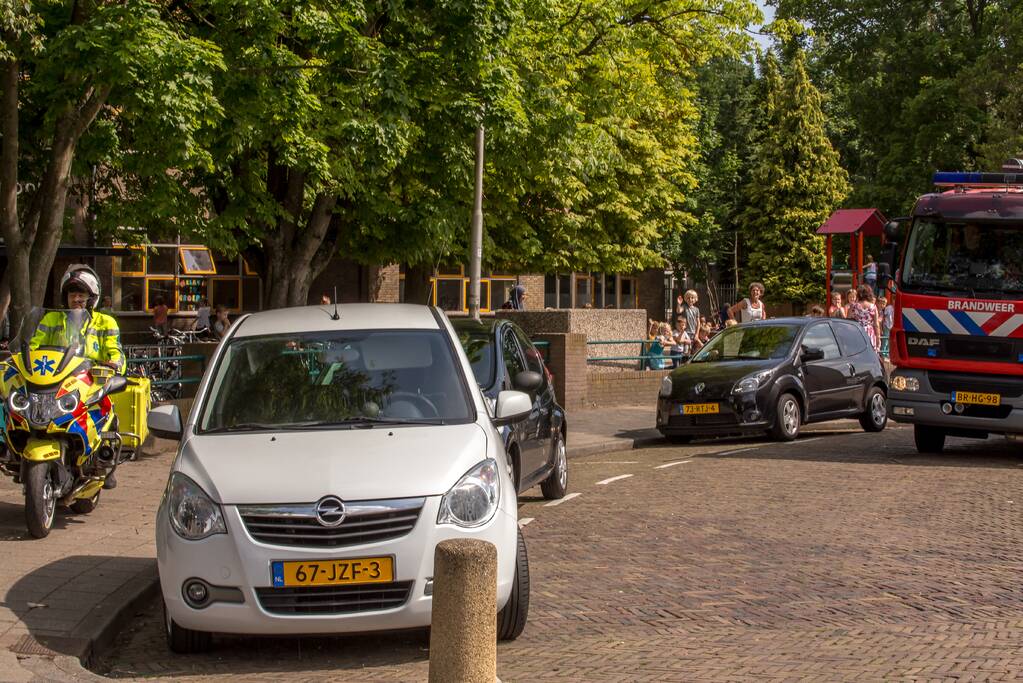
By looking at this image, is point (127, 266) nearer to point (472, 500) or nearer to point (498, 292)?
point (498, 292)

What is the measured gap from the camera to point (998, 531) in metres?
10.4

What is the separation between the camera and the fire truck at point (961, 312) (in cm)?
1535

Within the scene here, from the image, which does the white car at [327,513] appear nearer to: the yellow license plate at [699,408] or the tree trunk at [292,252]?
the yellow license plate at [699,408]

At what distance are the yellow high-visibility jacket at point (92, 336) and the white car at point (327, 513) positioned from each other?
2.86 metres

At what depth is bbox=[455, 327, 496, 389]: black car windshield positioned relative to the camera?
1104 cm

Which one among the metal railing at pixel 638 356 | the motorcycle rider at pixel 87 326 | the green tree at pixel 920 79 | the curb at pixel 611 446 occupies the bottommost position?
the curb at pixel 611 446

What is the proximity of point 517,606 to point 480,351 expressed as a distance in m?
4.54

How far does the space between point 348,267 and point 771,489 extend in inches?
1085

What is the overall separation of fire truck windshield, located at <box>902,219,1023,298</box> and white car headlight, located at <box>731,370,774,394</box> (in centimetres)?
241

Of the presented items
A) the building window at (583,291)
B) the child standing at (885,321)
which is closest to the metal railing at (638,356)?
the child standing at (885,321)

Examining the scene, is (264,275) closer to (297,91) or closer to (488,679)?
(297,91)

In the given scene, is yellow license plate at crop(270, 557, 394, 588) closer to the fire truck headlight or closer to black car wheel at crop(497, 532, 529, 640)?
black car wheel at crop(497, 532, 529, 640)

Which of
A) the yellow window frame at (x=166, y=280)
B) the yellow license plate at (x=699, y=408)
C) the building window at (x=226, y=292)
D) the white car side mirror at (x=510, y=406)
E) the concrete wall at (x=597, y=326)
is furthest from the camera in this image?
the building window at (x=226, y=292)

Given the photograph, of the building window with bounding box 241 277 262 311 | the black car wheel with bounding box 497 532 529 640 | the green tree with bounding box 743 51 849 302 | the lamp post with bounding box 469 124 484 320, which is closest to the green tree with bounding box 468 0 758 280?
the lamp post with bounding box 469 124 484 320
